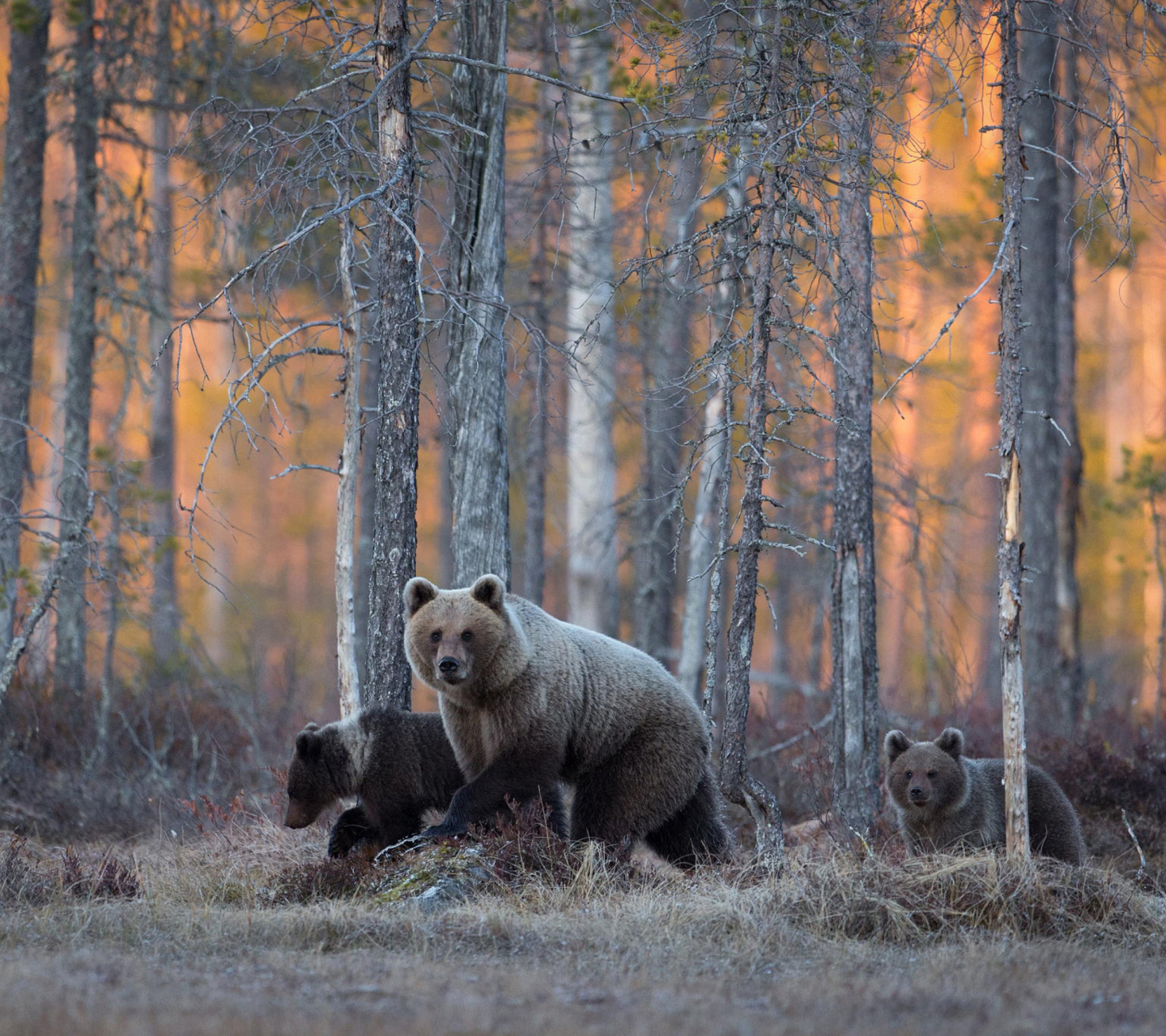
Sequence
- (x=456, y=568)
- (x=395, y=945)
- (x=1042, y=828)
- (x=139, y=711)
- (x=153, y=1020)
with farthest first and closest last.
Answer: (x=139, y=711) → (x=456, y=568) → (x=1042, y=828) → (x=395, y=945) → (x=153, y=1020)

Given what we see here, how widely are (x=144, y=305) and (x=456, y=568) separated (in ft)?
22.0

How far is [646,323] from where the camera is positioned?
15617 mm

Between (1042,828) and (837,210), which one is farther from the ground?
(837,210)

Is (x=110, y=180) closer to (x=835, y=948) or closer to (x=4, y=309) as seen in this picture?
(x=4, y=309)

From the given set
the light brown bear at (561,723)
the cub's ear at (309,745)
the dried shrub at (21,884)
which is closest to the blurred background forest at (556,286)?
the light brown bear at (561,723)

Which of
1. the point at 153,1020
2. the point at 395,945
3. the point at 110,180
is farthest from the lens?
the point at 110,180

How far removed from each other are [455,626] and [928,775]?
345 cm

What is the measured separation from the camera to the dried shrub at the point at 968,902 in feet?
22.9

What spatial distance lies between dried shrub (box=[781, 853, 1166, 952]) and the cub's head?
7.51ft

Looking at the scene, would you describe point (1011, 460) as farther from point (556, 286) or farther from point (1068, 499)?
point (1068, 499)

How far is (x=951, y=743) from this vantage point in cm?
897

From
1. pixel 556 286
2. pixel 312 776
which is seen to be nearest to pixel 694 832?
Answer: pixel 312 776

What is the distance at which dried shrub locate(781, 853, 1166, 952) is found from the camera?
6973 millimetres

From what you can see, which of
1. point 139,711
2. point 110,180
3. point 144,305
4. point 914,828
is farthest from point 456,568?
point 110,180
